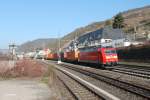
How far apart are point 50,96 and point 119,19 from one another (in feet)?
322

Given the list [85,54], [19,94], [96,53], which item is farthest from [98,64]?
[19,94]

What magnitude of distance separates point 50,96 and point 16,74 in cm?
1296

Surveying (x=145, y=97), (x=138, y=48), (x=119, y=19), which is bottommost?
(x=145, y=97)

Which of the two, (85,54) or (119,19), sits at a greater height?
(119,19)

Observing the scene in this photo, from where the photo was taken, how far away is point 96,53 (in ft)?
147

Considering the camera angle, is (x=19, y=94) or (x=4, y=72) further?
(x=4, y=72)

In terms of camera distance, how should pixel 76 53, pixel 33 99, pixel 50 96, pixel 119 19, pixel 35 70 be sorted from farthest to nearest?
pixel 119 19 → pixel 76 53 → pixel 35 70 → pixel 50 96 → pixel 33 99

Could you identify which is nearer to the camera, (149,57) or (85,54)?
(149,57)

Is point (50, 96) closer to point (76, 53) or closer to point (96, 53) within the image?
point (96, 53)

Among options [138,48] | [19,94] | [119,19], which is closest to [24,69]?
[19,94]

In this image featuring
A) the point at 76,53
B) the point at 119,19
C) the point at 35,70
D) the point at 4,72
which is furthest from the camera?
the point at 119,19

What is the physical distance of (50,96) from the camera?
56.4 ft

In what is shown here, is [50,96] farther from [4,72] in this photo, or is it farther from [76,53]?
[76,53]

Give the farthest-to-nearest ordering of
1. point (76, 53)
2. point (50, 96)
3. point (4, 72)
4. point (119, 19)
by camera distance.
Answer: point (119, 19) → point (76, 53) → point (4, 72) → point (50, 96)
